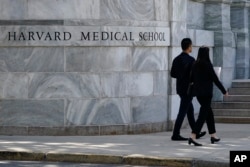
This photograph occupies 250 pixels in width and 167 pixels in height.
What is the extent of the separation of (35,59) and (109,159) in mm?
4019

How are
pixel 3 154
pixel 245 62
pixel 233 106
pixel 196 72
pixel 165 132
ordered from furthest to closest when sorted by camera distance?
pixel 245 62, pixel 233 106, pixel 165 132, pixel 196 72, pixel 3 154

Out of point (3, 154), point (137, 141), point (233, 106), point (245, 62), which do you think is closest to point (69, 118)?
point (137, 141)

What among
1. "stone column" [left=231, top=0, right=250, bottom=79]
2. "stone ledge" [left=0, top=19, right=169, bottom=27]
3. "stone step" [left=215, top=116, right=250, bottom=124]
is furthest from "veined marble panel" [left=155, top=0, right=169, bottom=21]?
"stone column" [left=231, top=0, right=250, bottom=79]

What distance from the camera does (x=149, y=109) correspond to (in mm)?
16703

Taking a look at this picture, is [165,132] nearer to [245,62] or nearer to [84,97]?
[84,97]

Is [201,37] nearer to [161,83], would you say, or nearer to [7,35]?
[161,83]

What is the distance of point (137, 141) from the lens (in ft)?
49.4

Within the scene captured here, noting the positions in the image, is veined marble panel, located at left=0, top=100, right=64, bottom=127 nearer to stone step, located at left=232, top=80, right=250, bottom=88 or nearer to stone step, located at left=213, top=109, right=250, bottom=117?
stone step, located at left=213, top=109, right=250, bottom=117

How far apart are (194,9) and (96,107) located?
557 centimetres

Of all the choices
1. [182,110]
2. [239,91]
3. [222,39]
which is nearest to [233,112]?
[239,91]

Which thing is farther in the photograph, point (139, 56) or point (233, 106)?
point (233, 106)

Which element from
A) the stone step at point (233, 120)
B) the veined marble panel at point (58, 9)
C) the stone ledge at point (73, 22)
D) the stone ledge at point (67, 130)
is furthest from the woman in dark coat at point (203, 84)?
the stone step at point (233, 120)

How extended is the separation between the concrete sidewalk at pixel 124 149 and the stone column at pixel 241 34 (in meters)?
6.87

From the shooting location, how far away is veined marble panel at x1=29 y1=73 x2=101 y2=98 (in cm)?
1592
